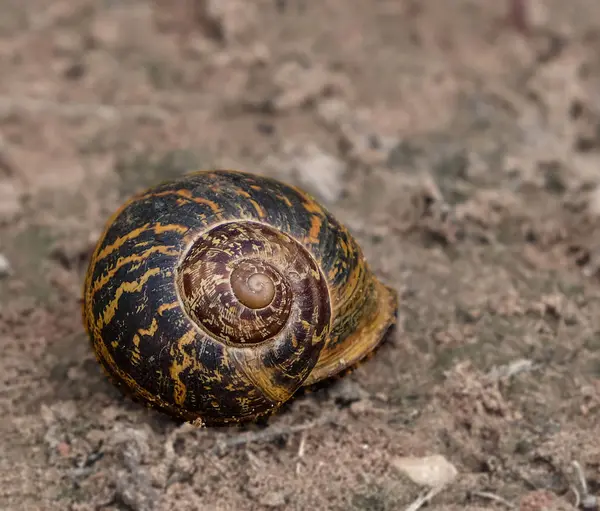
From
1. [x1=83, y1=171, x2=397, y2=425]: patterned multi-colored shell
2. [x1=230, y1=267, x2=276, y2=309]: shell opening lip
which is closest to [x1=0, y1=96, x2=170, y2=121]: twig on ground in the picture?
[x1=83, y1=171, x2=397, y2=425]: patterned multi-colored shell

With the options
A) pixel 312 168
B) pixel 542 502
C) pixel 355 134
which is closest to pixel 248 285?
pixel 542 502

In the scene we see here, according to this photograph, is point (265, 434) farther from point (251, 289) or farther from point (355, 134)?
point (355, 134)

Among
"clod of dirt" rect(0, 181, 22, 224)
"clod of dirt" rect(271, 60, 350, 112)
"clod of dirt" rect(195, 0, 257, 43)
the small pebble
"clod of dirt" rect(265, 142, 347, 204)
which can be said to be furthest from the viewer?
"clod of dirt" rect(195, 0, 257, 43)

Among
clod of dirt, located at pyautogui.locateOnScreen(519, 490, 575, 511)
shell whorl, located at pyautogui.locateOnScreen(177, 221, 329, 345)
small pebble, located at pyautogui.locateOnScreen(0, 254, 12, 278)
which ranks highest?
shell whorl, located at pyautogui.locateOnScreen(177, 221, 329, 345)

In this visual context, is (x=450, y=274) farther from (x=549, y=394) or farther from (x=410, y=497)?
(x=410, y=497)

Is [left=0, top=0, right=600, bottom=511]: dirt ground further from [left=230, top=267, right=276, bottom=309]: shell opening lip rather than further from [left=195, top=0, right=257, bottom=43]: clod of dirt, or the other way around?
[left=230, top=267, right=276, bottom=309]: shell opening lip

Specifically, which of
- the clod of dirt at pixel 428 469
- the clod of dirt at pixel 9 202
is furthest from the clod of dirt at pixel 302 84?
the clod of dirt at pixel 428 469
